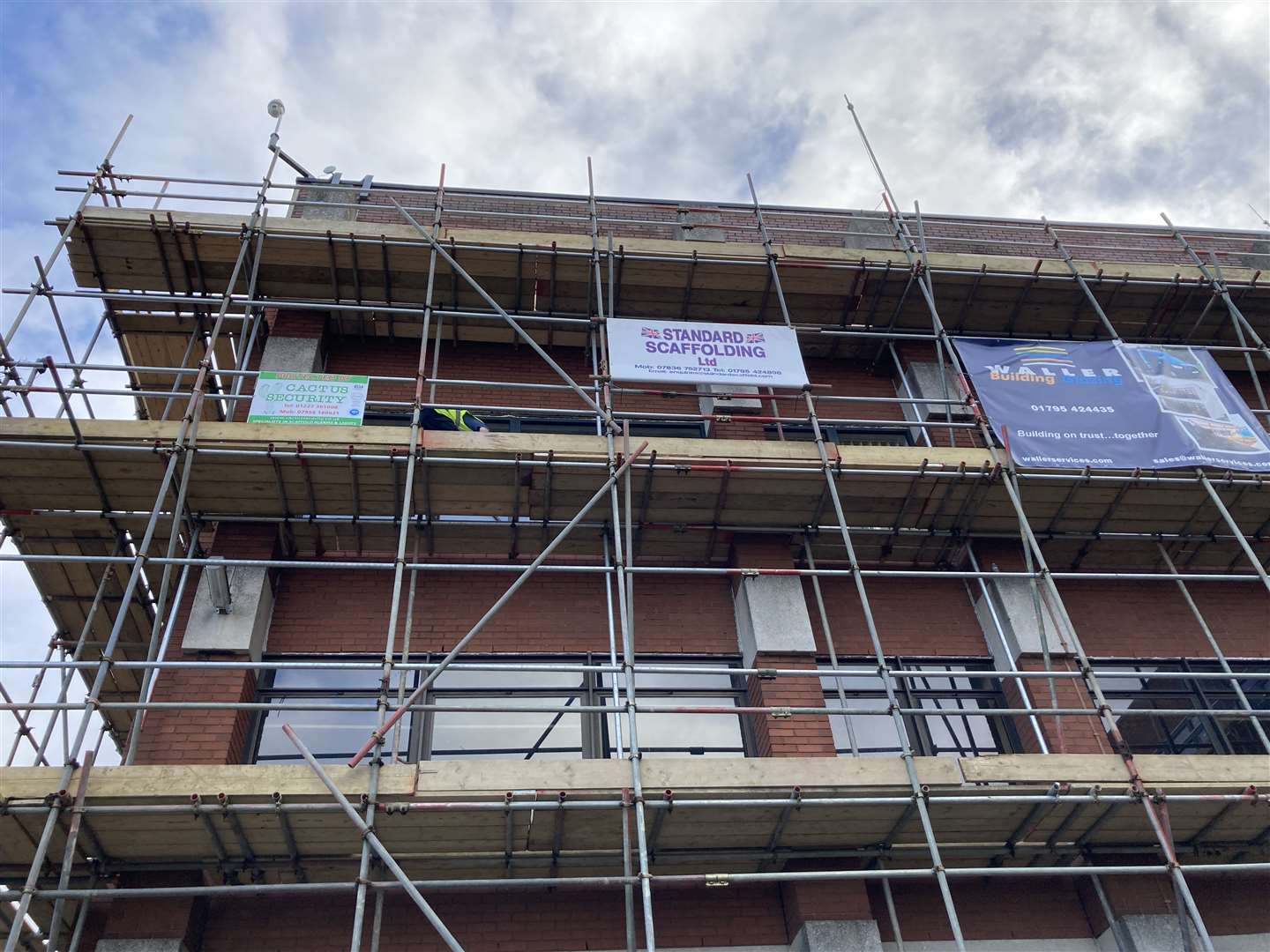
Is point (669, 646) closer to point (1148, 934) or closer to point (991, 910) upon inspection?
point (991, 910)

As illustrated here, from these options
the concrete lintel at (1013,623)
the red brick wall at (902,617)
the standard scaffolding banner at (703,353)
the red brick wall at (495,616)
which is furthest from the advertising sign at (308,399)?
the concrete lintel at (1013,623)

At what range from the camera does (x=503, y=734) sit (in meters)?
10.3

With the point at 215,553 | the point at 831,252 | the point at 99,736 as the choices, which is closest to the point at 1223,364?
the point at 831,252

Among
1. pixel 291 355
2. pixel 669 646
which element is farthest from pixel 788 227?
pixel 291 355

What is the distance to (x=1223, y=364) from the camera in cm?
1438

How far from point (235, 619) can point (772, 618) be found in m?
5.77

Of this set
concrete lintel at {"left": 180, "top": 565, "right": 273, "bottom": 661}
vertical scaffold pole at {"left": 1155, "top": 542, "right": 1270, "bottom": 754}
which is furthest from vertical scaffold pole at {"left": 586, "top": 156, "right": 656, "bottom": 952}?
vertical scaffold pole at {"left": 1155, "top": 542, "right": 1270, "bottom": 754}

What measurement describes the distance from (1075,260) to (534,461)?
899 centimetres

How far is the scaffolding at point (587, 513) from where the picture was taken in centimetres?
824

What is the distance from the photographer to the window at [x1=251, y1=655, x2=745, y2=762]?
10.2 meters

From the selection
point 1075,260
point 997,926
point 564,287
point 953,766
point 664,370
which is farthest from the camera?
point 1075,260

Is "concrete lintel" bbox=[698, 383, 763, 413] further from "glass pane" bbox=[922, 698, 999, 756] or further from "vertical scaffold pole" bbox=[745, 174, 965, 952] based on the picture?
"glass pane" bbox=[922, 698, 999, 756]

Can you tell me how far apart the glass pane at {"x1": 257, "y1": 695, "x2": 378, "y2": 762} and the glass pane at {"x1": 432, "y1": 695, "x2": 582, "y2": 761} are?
0.43 meters

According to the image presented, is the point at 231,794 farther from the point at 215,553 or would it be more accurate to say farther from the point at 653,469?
the point at 653,469
